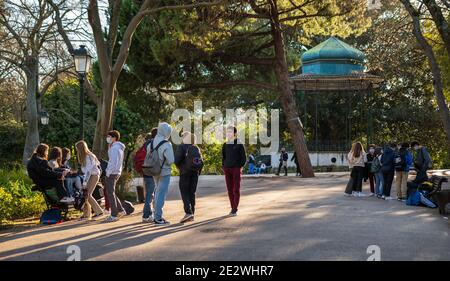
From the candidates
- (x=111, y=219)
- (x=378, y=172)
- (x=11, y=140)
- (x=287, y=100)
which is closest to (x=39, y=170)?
(x=111, y=219)

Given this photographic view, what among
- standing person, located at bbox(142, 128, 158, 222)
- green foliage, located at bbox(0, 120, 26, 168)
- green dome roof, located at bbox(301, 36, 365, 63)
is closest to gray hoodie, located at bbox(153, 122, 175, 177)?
standing person, located at bbox(142, 128, 158, 222)

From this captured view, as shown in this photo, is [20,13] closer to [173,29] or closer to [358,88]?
[173,29]

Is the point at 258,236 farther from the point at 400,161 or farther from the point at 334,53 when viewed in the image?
the point at 334,53

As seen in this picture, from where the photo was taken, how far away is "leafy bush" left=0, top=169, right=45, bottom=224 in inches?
492

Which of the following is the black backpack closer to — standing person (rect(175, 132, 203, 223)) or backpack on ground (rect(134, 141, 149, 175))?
standing person (rect(175, 132, 203, 223))

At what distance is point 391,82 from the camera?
4416 cm

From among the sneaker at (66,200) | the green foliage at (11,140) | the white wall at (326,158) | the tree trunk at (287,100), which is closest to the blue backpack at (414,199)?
the sneaker at (66,200)

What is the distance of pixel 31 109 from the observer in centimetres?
2958

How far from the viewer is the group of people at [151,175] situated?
11.3 m

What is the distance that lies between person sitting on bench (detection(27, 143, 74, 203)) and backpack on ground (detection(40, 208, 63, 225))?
25cm

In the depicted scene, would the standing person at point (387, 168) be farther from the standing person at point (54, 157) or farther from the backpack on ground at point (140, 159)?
the standing person at point (54, 157)

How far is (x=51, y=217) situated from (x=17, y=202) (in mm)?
1689

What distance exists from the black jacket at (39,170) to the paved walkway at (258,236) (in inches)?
39.8
